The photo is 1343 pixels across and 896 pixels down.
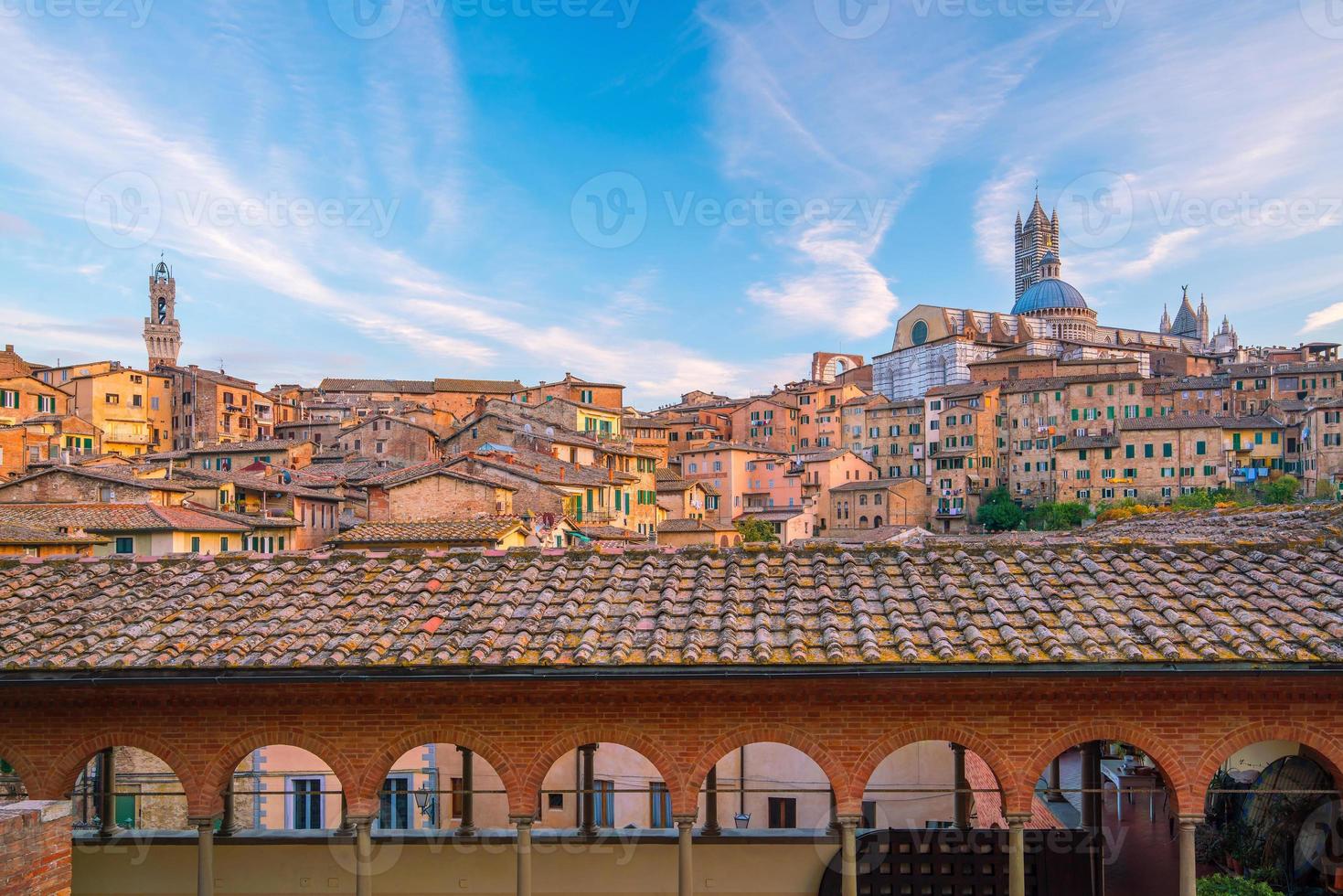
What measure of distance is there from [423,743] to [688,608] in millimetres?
2657

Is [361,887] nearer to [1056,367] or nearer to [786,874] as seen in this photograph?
[786,874]

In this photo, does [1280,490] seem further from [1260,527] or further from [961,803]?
[961,803]

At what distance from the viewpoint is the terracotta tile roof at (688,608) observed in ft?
25.6

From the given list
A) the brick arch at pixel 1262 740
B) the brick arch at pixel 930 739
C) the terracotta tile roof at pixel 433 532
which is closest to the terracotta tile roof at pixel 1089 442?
the terracotta tile roof at pixel 433 532

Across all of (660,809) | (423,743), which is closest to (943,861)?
(423,743)

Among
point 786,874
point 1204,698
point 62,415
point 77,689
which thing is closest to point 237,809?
point 77,689

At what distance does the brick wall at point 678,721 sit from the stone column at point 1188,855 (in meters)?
0.14

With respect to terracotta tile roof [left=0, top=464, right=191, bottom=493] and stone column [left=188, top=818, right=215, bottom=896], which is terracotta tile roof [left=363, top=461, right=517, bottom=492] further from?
stone column [left=188, top=818, right=215, bottom=896]

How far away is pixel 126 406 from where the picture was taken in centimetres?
7475

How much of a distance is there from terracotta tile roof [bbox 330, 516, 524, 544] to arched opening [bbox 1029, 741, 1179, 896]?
15813 millimetres

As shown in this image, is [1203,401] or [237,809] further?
[1203,401]

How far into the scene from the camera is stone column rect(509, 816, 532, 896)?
27.2ft

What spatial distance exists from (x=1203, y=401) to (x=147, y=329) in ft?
370

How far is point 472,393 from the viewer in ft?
290
